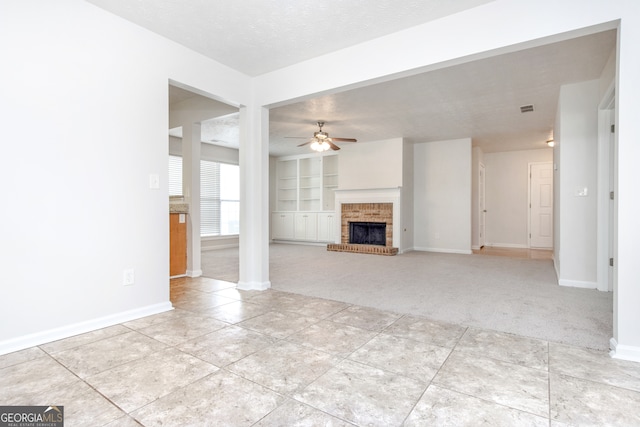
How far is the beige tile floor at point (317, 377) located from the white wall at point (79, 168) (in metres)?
0.32

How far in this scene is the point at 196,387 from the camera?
168 centimetres

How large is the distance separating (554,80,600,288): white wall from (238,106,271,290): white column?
367cm

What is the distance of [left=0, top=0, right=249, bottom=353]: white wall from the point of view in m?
2.16

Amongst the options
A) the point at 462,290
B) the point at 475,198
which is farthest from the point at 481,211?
the point at 462,290

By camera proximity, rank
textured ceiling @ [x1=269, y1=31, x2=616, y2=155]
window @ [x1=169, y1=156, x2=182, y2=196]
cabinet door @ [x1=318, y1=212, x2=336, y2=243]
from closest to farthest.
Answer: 1. textured ceiling @ [x1=269, y1=31, x2=616, y2=155]
2. window @ [x1=169, y1=156, x2=182, y2=196]
3. cabinet door @ [x1=318, y1=212, x2=336, y2=243]

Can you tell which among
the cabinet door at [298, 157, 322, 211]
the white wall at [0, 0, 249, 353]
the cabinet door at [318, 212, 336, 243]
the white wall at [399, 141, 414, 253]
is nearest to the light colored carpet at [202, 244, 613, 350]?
the white wall at [399, 141, 414, 253]

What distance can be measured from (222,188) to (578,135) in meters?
6.92

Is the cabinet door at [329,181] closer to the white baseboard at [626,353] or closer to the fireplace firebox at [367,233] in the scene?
the fireplace firebox at [367,233]

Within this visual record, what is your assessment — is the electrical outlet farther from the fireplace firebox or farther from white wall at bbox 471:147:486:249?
white wall at bbox 471:147:486:249

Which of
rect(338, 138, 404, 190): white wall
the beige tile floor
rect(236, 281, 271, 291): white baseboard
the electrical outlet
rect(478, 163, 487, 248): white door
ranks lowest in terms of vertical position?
the beige tile floor

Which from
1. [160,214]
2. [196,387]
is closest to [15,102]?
[160,214]

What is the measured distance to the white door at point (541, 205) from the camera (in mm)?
7871

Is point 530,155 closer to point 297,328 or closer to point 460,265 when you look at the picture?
point 460,265

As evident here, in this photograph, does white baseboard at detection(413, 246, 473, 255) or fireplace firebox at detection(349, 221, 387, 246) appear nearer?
white baseboard at detection(413, 246, 473, 255)
